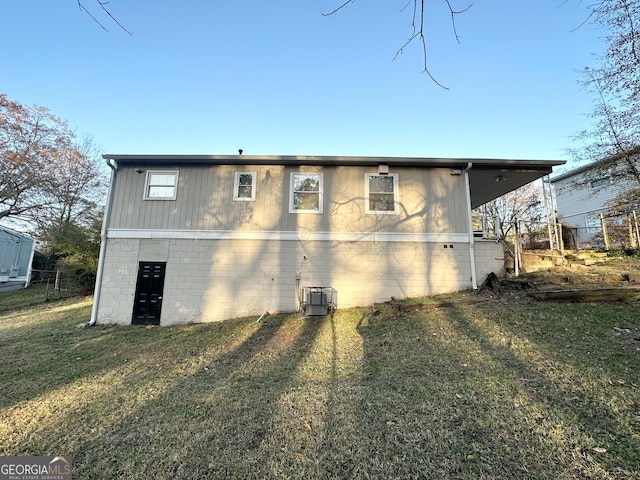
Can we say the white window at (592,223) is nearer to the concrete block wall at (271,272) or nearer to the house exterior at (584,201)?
the house exterior at (584,201)

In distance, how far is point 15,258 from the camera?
17.9 metres

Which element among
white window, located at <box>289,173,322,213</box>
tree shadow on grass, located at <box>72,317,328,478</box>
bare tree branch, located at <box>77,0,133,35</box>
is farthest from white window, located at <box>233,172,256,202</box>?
bare tree branch, located at <box>77,0,133,35</box>

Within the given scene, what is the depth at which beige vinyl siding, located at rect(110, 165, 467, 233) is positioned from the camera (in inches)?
322

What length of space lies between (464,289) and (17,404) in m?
8.97

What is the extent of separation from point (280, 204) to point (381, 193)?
2962mm

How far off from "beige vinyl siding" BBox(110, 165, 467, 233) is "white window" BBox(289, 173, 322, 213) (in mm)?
146

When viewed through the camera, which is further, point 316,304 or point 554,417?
point 316,304

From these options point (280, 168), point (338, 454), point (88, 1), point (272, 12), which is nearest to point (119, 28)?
point (88, 1)

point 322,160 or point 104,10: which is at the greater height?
point 322,160

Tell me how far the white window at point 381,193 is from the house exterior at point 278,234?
0.03 m

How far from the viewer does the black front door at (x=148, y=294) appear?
7.78 meters

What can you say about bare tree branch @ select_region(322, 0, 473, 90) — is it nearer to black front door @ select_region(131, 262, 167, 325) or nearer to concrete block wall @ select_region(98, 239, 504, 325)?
concrete block wall @ select_region(98, 239, 504, 325)

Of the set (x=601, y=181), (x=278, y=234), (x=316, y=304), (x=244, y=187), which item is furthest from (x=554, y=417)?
(x=601, y=181)

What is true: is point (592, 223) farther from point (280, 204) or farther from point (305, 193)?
point (280, 204)
